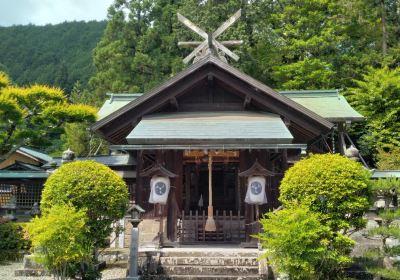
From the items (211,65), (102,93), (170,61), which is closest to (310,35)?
(170,61)

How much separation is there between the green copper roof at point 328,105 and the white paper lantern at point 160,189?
7.02 m

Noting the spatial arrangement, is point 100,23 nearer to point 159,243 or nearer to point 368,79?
point 368,79

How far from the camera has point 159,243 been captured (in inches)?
543

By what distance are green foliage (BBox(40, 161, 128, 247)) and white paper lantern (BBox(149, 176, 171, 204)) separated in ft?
8.74

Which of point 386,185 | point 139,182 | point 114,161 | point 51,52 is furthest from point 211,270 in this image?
point 51,52

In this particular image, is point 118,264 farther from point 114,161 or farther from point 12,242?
point 114,161

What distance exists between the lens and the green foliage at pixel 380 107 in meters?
27.8

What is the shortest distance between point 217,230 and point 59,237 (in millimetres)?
6599

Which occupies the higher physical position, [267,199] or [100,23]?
[100,23]

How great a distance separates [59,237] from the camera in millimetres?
9914

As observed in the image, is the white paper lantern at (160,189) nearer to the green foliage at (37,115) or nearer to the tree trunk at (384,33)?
the green foliage at (37,115)

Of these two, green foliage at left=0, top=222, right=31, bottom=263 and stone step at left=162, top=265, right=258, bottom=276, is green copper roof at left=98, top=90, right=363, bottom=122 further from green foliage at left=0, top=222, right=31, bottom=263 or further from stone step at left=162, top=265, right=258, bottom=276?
stone step at left=162, top=265, right=258, bottom=276

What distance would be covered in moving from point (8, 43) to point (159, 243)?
61.2 m

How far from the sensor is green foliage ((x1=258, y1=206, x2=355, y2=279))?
9930 millimetres
